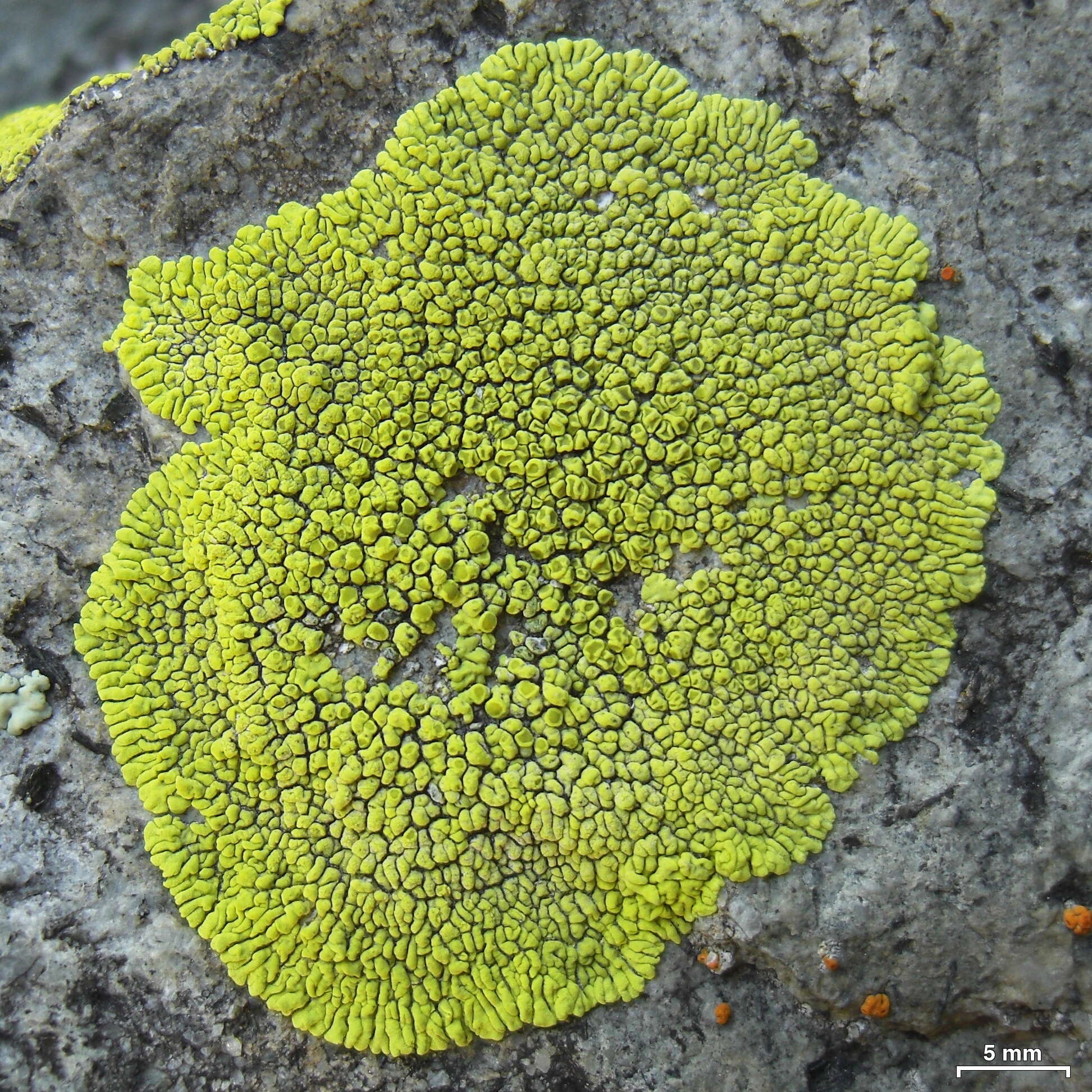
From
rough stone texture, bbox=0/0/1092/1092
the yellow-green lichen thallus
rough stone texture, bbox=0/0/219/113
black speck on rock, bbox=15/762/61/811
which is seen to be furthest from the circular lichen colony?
rough stone texture, bbox=0/0/219/113

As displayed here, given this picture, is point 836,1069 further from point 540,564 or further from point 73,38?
point 73,38

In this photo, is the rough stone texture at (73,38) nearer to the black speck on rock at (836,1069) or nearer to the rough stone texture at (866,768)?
the rough stone texture at (866,768)

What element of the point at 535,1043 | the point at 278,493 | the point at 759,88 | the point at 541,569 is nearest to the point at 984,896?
the point at 535,1043

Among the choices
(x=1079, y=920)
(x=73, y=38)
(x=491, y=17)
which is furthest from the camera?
(x=73, y=38)

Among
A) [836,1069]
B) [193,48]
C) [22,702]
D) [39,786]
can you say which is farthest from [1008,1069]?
[193,48]

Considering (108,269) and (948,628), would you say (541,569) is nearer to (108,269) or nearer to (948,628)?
(948,628)

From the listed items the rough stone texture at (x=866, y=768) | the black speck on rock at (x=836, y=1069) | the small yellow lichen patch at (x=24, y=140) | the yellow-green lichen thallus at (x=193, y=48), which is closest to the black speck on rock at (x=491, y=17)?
the rough stone texture at (x=866, y=768)
